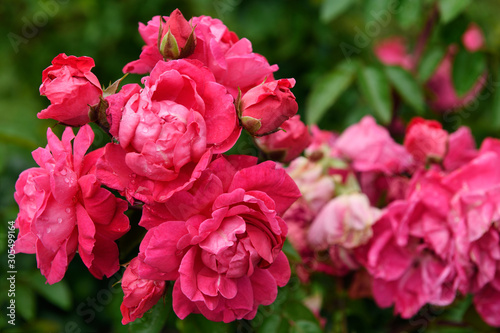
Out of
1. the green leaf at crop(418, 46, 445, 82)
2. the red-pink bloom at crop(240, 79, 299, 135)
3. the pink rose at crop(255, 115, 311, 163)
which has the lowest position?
the green leaf at crop(418, 46, 445, 82)

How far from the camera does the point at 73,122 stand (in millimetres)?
767

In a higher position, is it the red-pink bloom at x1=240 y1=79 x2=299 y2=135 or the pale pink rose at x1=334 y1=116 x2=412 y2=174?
the red-pink bloom at x1=240 y1=79 x2=299 y2=135

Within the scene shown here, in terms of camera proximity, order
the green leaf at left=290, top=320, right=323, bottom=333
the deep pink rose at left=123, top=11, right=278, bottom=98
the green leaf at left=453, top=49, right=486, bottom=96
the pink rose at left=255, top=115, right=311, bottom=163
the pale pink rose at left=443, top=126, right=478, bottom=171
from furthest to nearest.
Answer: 1. the green leaf at left=453, top=49, right=486, bottom=96
2. the pale pink rose at left=443, top=126, right=478, bottom=171
3. the green leaf at left=290, top=320, right=323, bottom=333
4. the pink rose at left=255, top=115, right=311, bottom=163
5. the deep pink rose at left=123, top=11, right=278, bottom=98

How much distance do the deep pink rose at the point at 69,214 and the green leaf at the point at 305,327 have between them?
439 millimetres

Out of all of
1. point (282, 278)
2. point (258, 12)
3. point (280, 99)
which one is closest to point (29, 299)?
point (282, 278)

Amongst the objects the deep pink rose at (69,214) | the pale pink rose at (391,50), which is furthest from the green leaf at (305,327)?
the pale pink rose at (391,50)

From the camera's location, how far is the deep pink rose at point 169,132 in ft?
2.20

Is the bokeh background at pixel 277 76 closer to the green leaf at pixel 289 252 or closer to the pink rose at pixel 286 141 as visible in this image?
the green leaf at pixel 289 252

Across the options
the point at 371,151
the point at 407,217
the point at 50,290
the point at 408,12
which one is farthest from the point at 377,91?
the point at 50,290

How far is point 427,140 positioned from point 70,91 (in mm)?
760

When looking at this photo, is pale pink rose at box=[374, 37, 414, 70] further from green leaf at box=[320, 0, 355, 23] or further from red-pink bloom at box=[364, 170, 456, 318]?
red-pink bloom at box=[364, 170, 456, 318]

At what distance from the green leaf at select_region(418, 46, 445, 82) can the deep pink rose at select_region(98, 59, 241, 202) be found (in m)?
1.03

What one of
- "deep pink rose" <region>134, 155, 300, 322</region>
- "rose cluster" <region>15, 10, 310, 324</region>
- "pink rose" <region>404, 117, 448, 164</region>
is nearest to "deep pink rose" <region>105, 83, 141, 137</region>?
"rose cluster" <region>15, 10, 310, 324</region>

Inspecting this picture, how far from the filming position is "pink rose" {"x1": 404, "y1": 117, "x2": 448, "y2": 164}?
112 cm
